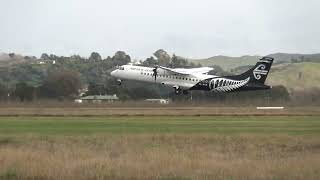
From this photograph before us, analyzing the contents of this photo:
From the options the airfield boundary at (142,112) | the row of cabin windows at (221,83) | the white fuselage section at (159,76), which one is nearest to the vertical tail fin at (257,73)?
the row of cabin windows at (221,83)

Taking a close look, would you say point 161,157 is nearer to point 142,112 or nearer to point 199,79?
point 142,112

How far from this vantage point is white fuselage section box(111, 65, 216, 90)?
403 ft

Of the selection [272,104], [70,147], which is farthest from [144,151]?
[272,104]

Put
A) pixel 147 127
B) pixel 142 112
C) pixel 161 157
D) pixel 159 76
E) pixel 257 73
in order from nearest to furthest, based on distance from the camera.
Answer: pixel 161 157
pixel 147 127
pixel 142 112
pixel 159 76
pixel 257 73

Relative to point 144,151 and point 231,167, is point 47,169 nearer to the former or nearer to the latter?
point 231,167

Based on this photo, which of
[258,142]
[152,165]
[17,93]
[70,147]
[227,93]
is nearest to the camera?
[152,165]

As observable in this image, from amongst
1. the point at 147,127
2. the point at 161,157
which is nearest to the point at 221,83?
the point at 147,127

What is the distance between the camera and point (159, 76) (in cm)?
12688

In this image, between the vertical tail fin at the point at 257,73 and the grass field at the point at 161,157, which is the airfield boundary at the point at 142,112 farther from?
the vertical tail fin at the point at 257,73

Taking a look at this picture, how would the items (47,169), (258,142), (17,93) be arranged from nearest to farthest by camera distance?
1. (47,169)
2. (258,142)
3. (17,93)

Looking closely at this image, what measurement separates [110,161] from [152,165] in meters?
2.07

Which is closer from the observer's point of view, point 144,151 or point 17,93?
point 144,151

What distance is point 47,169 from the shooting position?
78.4ft

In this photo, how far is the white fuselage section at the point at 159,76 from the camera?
4833 inches
